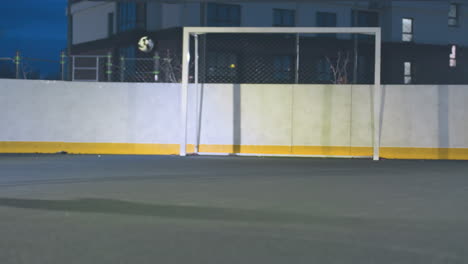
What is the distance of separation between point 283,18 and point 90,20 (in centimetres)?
1469

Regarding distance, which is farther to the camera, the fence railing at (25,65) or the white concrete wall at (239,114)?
the fence railing at (25,65)

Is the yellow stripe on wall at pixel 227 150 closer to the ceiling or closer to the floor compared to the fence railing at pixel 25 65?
closer to the floor

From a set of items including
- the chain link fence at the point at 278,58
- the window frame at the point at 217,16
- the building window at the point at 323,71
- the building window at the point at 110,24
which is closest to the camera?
the chain link fence at the point at 278,58

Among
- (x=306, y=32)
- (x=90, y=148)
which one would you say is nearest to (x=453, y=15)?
(x=306, y=32)

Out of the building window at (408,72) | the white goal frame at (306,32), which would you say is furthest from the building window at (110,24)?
the white goal frame at (306,32)

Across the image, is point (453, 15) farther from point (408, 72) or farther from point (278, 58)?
point (278, 58)

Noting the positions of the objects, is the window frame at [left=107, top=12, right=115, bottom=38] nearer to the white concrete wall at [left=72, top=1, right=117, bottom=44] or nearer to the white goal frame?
the white concrete wall at [left=72, top=1, right=117, bottom=44]

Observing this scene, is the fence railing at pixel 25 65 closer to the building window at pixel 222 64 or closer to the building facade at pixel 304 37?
the building facade at pixel 304 37

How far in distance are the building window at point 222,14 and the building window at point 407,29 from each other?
38.0 feet

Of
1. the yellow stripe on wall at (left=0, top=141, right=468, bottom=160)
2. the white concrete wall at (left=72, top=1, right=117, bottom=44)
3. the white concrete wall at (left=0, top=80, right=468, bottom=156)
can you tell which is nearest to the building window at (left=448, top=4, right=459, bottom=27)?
the white concrete wall at (left=72, top=1, right=117, bottom=44)

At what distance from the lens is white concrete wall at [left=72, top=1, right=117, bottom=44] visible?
Result: 40.2 meters

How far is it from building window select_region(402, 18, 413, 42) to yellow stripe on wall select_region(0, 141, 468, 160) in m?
24.0

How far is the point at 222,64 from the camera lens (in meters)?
32.9

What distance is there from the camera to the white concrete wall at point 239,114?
15945 millimetres
